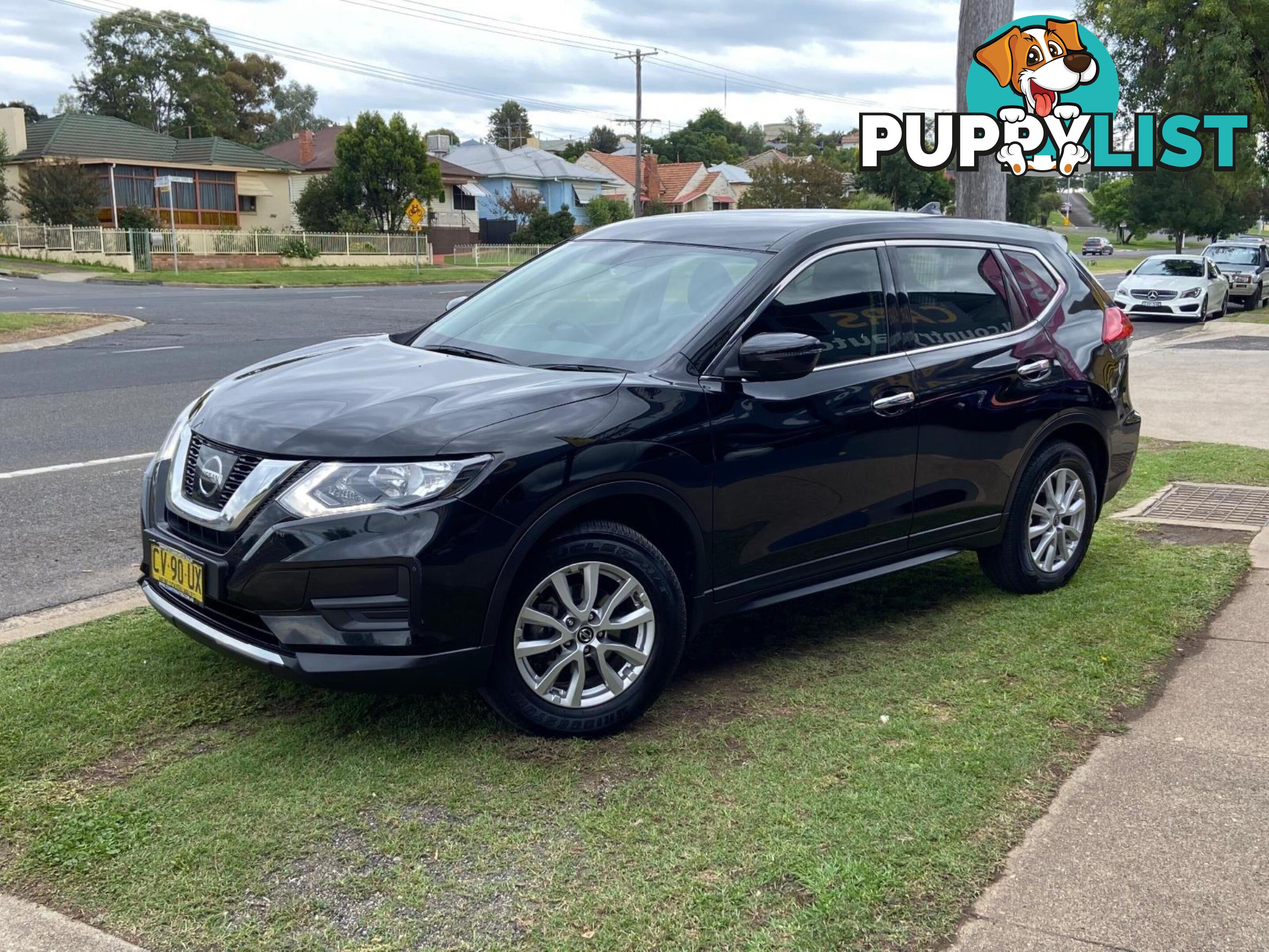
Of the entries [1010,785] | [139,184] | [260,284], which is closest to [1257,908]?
[1010,785]

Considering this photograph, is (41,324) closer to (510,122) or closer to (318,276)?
(318,276)

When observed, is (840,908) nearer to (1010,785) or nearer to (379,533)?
(1010,785)

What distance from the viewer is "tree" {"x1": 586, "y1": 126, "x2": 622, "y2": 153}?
144m

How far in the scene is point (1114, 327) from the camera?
6102mm

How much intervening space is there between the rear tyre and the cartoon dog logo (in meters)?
5.45

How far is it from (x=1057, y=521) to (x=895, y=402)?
1439 mm

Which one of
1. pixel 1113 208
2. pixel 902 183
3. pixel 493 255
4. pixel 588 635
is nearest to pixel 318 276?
pixel 493 255

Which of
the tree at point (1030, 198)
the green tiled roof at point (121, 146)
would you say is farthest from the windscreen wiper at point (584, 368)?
the tree at point (1030, 198)

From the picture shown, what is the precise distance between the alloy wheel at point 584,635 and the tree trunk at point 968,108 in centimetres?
675

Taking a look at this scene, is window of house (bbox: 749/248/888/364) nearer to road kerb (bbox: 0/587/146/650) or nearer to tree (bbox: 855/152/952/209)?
road kerb (bbox: 0/587/146/650)

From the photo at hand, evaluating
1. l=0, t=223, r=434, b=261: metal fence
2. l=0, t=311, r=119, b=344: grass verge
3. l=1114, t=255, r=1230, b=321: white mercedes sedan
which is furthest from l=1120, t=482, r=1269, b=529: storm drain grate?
l=0, t=223, r=434, b=261: metal fence

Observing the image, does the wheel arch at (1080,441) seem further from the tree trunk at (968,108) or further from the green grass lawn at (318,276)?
the green grass lawn at (318,276)

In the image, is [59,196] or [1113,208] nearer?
[59,196]

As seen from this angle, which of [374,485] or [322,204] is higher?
[322,204]
